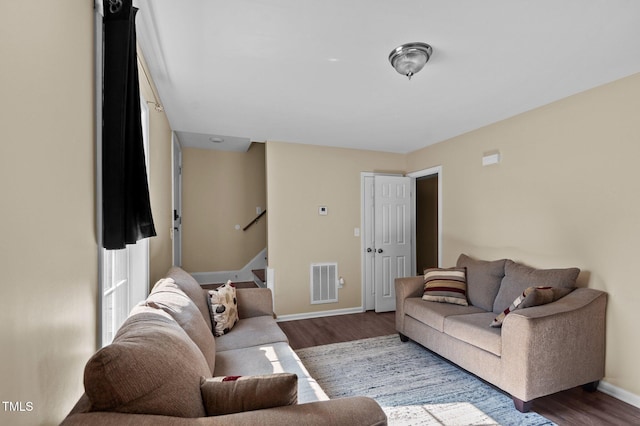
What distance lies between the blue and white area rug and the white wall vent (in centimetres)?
106

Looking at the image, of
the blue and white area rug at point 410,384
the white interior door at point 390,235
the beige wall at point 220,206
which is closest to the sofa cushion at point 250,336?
the blue and white area rug at point 410,384

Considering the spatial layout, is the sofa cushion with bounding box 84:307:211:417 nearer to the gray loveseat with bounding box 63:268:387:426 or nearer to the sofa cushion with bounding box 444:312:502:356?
the gray loveseat with bounding box 63:268:387:426

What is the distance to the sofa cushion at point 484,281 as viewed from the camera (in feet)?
9.87

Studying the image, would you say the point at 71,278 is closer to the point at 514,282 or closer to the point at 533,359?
the point at 533,359

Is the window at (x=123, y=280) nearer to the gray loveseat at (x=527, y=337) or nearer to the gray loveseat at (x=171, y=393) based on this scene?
the gray loveseat at (x=171, y=393)

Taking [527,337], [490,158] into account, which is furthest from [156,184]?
[490,158]

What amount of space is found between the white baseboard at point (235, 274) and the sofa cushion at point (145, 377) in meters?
4.45

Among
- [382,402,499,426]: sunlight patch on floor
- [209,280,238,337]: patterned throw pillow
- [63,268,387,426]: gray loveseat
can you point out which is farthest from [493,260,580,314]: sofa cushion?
[209,280,238,337]: patterned throw pillow

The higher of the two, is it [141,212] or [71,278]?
[141,212]

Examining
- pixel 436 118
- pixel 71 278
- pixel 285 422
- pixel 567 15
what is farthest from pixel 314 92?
pixel 285 422

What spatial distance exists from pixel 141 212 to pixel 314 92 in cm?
172

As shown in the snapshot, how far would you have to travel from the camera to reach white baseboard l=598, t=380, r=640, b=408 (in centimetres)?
220

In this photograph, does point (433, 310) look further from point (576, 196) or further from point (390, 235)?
point (390, 235)

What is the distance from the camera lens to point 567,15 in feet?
5.23
